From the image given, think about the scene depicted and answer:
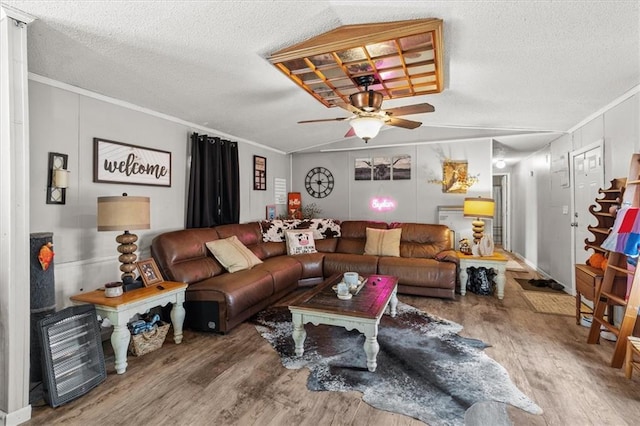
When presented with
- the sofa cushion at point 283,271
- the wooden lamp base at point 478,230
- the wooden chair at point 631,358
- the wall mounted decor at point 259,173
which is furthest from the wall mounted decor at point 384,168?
the wooden chair at point 631,358

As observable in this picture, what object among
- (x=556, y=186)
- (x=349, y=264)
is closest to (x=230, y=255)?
(x=349, y=264)

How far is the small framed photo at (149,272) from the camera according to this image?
283 cm

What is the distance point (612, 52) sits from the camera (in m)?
2.22

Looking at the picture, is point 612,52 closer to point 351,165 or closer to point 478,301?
point 478,301

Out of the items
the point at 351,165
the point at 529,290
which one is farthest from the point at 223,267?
the point at 529,290

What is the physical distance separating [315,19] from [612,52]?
211 cm

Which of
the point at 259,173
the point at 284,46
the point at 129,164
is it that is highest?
the point at 284,46

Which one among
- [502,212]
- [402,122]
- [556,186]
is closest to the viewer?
[402,122]

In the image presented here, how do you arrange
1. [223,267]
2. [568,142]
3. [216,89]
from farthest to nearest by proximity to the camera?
[568,142]
[223,267]
[216,89]

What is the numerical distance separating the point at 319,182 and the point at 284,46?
378cm

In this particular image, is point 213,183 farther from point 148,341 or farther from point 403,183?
point 403,183

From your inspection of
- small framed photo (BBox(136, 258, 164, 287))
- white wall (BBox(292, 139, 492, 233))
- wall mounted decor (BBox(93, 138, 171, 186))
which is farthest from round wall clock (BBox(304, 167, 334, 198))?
small framed photo (BBox(136, 258, 164, 287))

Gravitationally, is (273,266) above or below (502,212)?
below

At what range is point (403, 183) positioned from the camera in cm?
548
